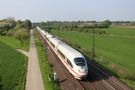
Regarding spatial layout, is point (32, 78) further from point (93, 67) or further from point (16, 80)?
point (93, 67)

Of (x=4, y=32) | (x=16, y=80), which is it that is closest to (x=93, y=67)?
(x=16, y=80)

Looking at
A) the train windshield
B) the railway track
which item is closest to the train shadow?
the railway track

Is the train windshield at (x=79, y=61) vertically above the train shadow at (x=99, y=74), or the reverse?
the train windshield at (x=79, y=61)

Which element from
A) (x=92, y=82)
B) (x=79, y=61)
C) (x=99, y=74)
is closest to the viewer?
(x=92, y=82)

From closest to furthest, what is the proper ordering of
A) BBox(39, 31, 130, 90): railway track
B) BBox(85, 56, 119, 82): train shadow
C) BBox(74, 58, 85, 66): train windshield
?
BBox(39, 31, 130, 90): railway track, BBox(74, 58, 85, 66): train windshield, BBox(85, 56, 119, 82): train shadow

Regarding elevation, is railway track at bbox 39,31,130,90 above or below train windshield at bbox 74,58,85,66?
below

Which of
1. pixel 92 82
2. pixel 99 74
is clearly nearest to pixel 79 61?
pixel 92 82

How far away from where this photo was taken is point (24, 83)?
29750 mm

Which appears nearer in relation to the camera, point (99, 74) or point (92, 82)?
point (92, 82)

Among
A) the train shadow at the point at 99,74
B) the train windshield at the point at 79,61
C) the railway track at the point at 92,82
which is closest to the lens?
the railway track at the point at 92,82

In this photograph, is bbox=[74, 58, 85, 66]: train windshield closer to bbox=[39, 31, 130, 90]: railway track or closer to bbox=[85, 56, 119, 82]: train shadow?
bbox=[39, 31, 130, 90]: railway track

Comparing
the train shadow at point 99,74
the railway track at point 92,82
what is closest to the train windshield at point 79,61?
the railway track at point 92,82

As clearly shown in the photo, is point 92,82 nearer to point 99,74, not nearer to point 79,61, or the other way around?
point 79,61

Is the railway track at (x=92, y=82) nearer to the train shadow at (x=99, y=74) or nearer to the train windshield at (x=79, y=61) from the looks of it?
the train shadow at (x=99, y=74)
